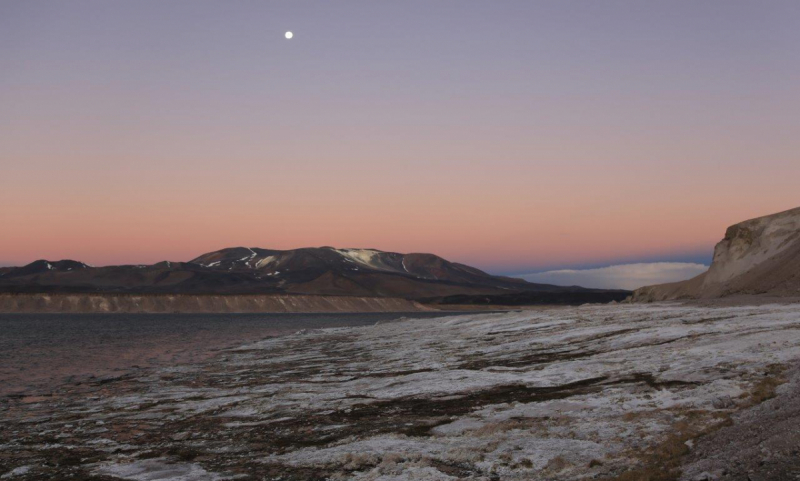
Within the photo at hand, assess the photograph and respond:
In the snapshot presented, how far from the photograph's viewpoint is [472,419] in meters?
16.4

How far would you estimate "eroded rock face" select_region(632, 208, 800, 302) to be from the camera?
184 ft

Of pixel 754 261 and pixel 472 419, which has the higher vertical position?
pixel 754 261

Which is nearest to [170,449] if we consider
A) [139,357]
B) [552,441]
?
[552,441]

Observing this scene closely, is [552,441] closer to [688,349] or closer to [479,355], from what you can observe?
[688,349]

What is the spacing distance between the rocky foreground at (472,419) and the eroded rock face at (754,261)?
30236mm

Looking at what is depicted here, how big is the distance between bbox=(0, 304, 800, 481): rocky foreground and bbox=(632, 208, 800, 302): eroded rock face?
30.2 metres

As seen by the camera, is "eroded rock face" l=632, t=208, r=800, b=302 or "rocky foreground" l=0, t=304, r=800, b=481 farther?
"eroded rock face" l=632, t=208, r=800, b=302

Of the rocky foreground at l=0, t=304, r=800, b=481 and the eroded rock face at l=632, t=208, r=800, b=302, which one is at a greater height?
the eroded rock face at l=632, t=208, r=800, b=302

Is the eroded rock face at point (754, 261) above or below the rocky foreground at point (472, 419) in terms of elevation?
above

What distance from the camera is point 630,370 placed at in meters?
20.8

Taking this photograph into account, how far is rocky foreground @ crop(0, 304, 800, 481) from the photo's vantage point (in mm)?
12445

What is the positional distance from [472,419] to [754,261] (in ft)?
206

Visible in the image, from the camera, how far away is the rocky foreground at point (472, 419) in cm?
1245

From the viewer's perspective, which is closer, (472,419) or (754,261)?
(472,419)
